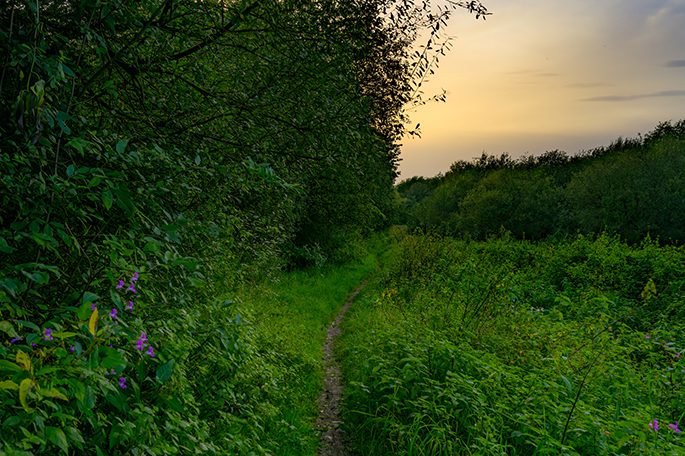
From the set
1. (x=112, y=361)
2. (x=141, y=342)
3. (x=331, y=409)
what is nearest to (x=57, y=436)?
(x=112, y=361)

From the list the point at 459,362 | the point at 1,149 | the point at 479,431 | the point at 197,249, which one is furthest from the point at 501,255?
the point at 1,149

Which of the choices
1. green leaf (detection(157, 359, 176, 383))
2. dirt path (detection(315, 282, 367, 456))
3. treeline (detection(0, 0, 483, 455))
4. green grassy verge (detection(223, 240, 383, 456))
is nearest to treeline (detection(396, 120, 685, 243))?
green grassy verge (detection(223, 240, 383, 456))

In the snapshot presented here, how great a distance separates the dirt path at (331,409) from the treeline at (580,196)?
12.2 m

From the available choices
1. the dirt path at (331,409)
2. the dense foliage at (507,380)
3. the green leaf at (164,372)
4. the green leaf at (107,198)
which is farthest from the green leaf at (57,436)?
the dirt path at (331,409)

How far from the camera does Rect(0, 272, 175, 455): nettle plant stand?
5.65ft

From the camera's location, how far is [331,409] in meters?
6.03

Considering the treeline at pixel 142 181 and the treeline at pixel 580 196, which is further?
the treeline at pixel 580 196

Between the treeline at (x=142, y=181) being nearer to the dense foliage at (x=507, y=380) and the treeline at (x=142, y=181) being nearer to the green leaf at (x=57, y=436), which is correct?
the green leaf at (x=57, y=436)

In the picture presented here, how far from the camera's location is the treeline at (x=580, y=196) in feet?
62.0

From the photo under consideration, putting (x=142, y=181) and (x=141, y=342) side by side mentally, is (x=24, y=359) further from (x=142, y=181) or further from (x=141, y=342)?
(x=142, y=181)

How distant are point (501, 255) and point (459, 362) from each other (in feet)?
42.8

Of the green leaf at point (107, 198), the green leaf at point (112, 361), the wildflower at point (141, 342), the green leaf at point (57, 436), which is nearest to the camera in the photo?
the green leaf at point (57, 436)

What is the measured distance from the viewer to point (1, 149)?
103 inches

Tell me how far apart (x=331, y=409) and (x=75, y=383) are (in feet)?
15.7
